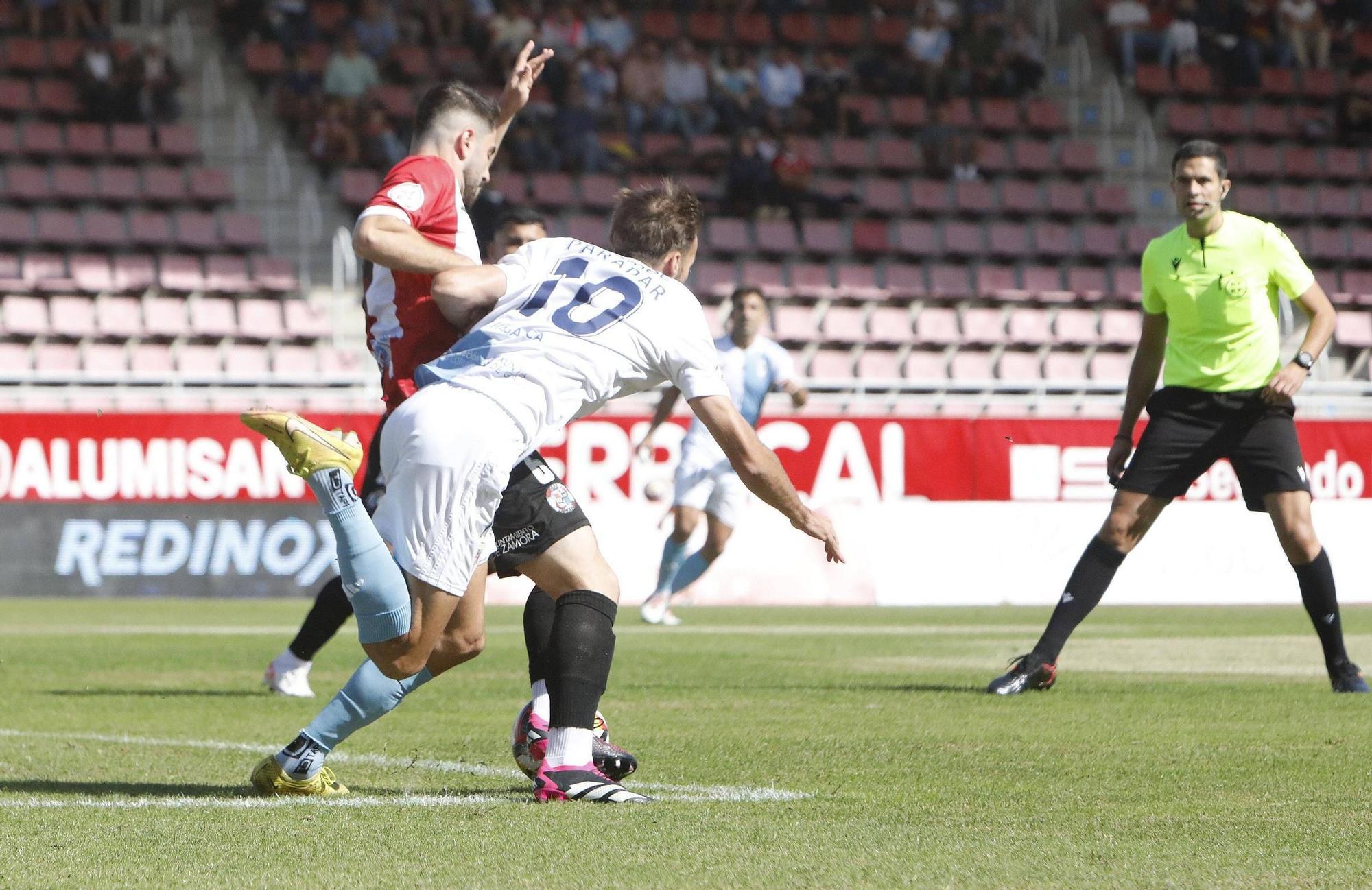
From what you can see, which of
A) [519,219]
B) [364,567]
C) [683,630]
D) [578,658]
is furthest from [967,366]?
[364,567]

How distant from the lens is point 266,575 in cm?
1628

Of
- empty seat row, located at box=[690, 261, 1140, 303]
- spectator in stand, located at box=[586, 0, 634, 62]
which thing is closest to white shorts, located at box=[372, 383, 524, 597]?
empty seat row, located at box=[690, 261, 1140, 303]

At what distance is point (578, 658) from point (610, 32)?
20.5 meters

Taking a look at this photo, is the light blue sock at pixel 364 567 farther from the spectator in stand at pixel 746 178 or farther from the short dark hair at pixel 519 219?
the spectator in stand at pixel 746 178

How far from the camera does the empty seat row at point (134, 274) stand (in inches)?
818

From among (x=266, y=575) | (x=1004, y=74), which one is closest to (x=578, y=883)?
(x=266, y=575)

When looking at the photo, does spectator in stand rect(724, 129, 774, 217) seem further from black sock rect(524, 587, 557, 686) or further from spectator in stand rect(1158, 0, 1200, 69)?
black sock rect(524, 587, 557, 686)

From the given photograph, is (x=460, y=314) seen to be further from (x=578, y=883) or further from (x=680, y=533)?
(x=680, y=533)

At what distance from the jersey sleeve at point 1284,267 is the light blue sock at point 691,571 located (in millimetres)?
5699

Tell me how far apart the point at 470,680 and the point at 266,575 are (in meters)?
7.22

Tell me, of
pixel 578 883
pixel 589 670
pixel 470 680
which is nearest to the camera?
pixel 578 883

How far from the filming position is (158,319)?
811 inches

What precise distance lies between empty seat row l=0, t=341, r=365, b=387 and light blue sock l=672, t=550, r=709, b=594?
22.0 feet

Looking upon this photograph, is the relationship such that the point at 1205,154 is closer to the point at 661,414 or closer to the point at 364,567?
the point at 364,567
